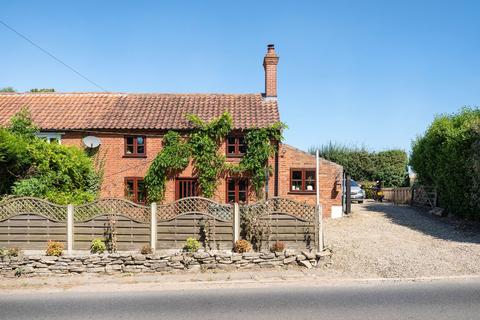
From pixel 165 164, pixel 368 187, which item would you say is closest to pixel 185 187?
pixel 165 164

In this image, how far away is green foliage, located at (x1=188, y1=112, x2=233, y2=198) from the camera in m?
20.8

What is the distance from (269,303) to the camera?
858cm

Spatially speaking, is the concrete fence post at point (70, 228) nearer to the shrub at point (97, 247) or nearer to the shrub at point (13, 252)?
the shrub at point (97, 247)

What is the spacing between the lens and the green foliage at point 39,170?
50.4ft

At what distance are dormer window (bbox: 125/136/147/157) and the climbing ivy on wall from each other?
3.48ft

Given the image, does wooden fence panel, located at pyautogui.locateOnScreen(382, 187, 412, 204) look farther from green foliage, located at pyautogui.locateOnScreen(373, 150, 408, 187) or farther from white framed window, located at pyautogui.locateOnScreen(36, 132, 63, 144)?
white framed window, located at pyautogui.locateOnScreen(36, 132, 63, 144)

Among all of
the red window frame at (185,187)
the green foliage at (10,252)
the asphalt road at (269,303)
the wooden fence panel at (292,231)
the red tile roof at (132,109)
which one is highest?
the red tile roof at (132,109)

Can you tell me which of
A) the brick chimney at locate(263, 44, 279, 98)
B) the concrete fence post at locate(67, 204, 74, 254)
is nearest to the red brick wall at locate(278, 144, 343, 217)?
the brick chimney at locate(263, 44, 279, 98)

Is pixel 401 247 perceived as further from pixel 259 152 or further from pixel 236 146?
pixel 236 146

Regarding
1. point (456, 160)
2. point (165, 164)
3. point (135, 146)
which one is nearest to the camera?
point (456, 160)

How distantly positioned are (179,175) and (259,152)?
4249 millimetres

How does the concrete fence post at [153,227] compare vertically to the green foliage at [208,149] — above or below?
below

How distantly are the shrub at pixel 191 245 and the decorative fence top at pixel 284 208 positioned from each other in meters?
1.72

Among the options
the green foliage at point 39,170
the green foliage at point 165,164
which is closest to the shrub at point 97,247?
the green foliage at point 39,170
